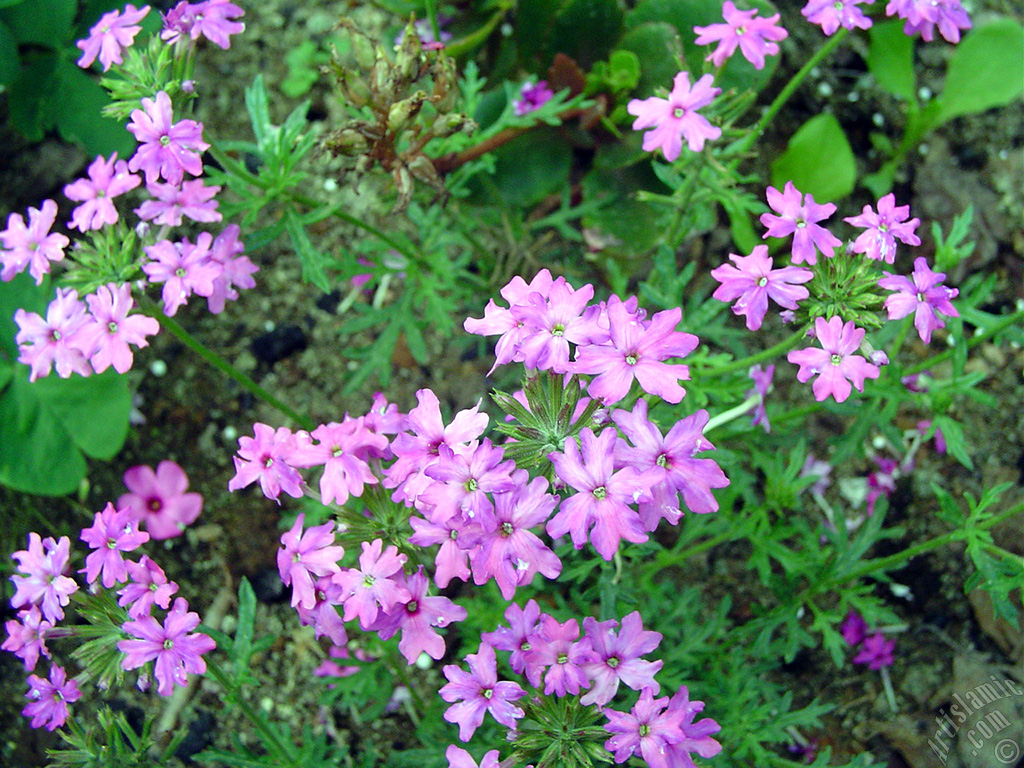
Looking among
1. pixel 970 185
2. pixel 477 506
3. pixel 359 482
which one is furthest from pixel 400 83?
pixel 970 185

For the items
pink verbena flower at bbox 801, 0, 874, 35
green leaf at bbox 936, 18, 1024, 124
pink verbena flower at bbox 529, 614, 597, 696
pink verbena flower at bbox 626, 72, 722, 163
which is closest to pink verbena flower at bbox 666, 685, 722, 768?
pink verbena flower at bbox 529, 614, 597, 696

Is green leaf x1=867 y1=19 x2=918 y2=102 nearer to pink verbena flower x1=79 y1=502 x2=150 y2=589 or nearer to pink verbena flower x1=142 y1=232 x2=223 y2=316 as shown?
pink verbena flower x1=142 y1=232 x2=223 y2=316

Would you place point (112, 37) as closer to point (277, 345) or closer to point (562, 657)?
point (277, 345)

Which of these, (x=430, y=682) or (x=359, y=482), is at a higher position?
(x=359, y=482)

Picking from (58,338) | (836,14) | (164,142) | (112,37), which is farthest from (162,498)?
(836,14)

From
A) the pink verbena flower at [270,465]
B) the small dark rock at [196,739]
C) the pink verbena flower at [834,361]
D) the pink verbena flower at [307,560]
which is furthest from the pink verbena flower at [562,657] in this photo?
the small dark rock at [196,739]

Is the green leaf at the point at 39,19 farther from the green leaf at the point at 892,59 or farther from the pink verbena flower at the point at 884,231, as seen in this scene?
the green leaf at the point at 892,59

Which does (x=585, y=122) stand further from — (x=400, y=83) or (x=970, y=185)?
(x=970, y=185)
